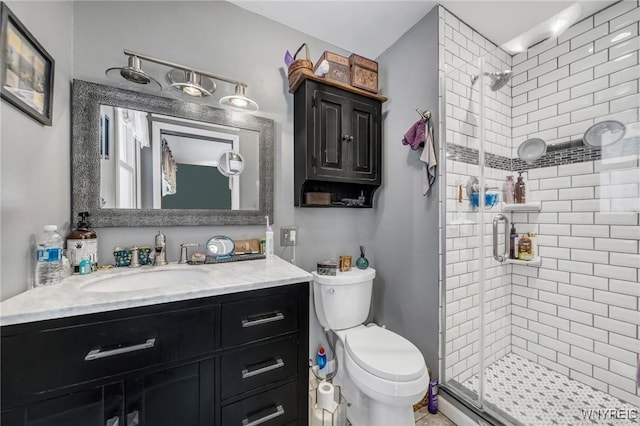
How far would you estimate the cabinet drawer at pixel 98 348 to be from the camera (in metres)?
0.68

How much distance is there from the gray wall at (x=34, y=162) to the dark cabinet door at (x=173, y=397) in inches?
21.4

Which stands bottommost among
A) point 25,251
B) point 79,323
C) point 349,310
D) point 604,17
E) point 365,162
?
point 349,310

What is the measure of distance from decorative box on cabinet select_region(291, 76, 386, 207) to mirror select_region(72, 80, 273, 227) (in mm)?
237

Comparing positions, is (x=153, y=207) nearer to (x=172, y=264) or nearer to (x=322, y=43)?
(x=172, y=264)

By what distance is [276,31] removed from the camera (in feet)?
5.74

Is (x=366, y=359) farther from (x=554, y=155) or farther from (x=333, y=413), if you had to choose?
(x=554, y=155)

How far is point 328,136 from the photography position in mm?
1694

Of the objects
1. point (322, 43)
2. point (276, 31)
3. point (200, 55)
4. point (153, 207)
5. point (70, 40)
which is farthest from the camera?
point (322, 43)

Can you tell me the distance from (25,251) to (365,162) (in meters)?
1.81

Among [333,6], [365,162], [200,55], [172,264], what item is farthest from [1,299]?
[333,6]

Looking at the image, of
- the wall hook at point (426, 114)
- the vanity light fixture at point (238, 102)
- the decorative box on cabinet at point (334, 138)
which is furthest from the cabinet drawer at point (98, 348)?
the wall hook at point (426, 114)

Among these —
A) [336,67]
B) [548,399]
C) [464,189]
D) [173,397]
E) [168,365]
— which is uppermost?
[336,67]

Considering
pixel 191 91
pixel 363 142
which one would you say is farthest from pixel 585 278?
pixel 191 91

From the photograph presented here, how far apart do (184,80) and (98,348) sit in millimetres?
1361
